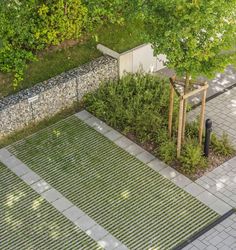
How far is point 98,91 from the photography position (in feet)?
40.4

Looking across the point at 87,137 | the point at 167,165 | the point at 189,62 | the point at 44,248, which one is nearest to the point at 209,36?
the point at 189,62

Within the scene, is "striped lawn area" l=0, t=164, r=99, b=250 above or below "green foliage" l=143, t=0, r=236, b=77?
below

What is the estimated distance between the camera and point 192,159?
10.4 m

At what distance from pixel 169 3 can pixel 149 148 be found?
3317 mm

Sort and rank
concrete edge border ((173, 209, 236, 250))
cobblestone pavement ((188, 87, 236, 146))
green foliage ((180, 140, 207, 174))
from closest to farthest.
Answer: concrete edge border ((173, 209, 236, 250)) < green foliage ((180, 140, 207, 174)) < cobblestone pavement ((188, 87, 236, 146))

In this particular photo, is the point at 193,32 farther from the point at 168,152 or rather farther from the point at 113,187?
the point at 113,187

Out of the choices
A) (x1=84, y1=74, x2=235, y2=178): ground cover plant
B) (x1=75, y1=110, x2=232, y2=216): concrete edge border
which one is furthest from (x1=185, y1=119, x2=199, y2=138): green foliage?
(x1=75, y1=110, x2=232, y2=216): concrete edge border

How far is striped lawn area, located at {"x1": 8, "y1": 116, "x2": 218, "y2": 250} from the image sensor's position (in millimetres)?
9289

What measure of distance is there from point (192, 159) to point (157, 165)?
72 cm

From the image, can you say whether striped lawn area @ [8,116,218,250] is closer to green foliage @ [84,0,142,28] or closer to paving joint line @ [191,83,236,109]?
paving joint line @ [191,83,236,109]

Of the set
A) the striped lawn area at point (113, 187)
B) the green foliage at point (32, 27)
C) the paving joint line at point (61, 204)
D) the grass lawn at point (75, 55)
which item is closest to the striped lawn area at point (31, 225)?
the paving joint line at point (61, 204)

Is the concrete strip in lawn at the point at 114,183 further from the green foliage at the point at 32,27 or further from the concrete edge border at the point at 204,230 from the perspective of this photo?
the green foliage at the point at 32,27

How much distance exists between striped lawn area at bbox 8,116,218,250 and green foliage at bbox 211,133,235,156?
1.30 metres

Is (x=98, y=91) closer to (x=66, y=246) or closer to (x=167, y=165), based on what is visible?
(x=167, y=165)
